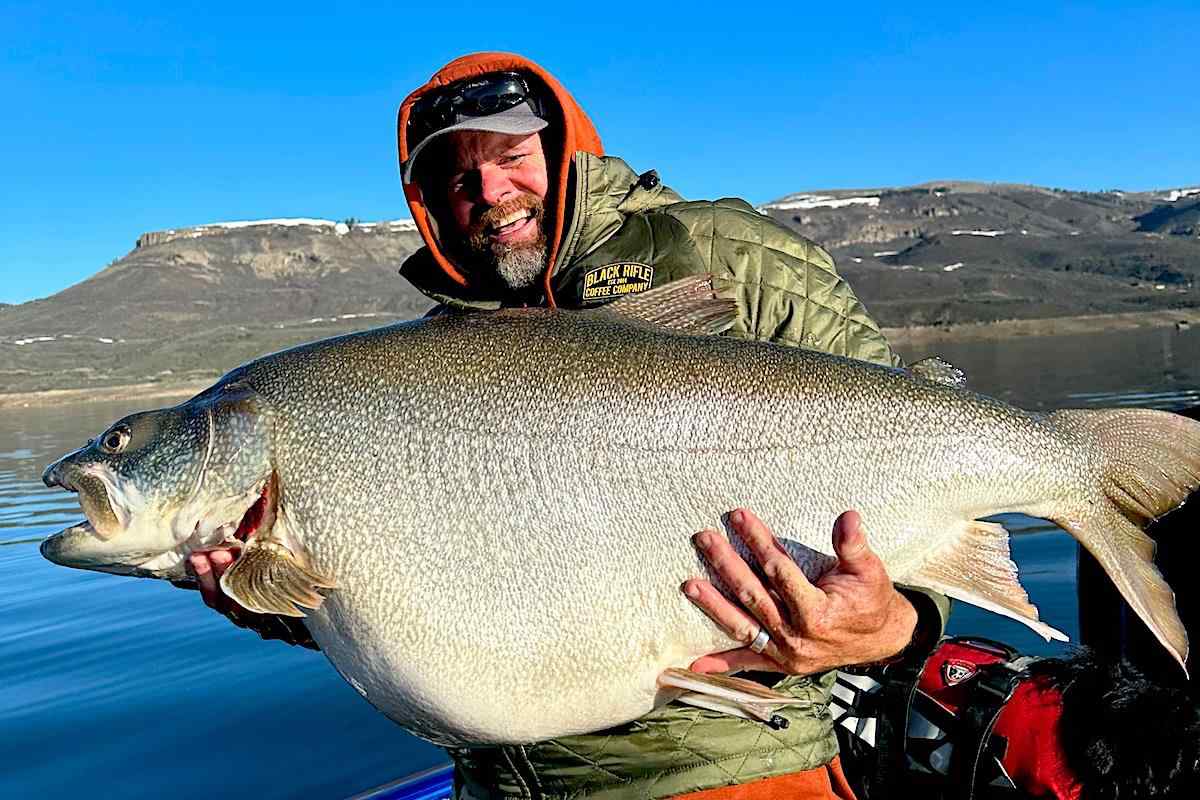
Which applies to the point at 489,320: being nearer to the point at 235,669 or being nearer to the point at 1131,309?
the point at 235,669

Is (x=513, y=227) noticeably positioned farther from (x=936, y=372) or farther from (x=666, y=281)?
(x=936, y=372)

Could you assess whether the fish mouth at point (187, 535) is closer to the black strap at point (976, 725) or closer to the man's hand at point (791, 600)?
the man's hand at point (791, 600)

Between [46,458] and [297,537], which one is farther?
[46,458]

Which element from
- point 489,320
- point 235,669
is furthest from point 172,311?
point 489,320

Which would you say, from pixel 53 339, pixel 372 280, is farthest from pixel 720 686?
pixel 372 280

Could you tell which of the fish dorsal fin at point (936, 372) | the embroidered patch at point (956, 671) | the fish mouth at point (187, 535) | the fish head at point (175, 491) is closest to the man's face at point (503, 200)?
the fish head at point (175, 491)

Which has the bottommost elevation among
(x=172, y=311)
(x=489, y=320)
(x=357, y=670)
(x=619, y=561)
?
(x=357, y=670)

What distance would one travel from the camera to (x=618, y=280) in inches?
121

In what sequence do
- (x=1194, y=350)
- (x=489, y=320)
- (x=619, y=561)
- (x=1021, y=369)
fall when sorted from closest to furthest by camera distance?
(x=619, y=561) < (x=489, y=320) < (x=1021, y=369) < (x=1194, y=350)

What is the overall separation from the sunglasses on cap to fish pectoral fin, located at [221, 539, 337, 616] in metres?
1.65

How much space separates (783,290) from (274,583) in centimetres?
180

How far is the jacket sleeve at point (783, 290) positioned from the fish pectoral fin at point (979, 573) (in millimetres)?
675

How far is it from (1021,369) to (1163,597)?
134 ft

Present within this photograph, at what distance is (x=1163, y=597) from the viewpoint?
2.59 meters
